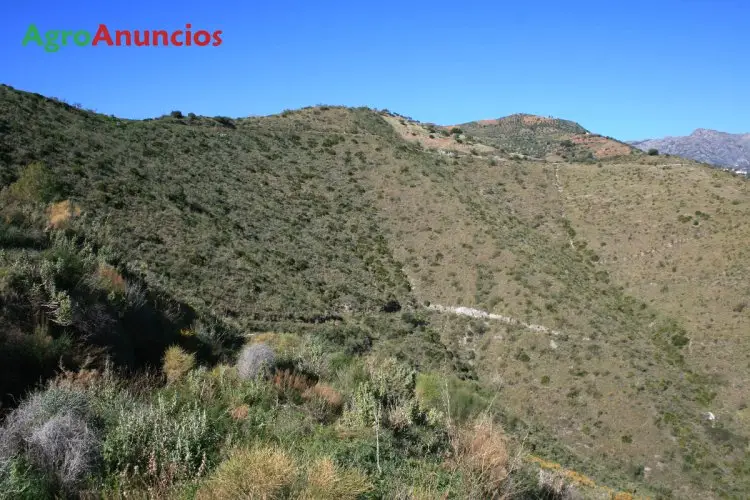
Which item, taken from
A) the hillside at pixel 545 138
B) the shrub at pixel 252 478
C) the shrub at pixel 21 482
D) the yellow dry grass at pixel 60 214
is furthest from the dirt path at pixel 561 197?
the shrub at pixel 21 482

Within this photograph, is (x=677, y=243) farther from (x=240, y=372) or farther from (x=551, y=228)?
(x=240, y=372)

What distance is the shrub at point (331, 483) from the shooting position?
13.6 ft

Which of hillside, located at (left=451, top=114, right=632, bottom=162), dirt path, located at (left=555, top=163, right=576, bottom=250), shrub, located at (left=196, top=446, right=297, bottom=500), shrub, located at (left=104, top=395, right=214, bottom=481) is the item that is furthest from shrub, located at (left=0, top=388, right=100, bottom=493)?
hillside, located at (left=451, top=114, right=632, bottom=162)

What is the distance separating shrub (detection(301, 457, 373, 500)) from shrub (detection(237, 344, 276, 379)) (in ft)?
12.3

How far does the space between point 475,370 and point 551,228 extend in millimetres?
19297

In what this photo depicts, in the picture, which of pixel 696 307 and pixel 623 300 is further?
pixel 623 300

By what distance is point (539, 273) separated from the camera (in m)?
32.6

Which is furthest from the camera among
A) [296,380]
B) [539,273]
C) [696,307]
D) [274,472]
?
[539,273]

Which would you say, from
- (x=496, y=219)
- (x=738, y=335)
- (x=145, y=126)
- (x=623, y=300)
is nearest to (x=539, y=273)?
(x=623, y=300)

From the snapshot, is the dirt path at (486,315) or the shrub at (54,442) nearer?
the shrub at (54,442)

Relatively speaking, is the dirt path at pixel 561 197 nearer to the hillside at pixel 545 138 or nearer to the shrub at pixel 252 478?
the hillside at pixel 545 138

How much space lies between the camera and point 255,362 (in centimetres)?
916

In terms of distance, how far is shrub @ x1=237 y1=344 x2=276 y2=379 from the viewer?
8.55m

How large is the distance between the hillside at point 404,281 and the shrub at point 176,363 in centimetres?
44
